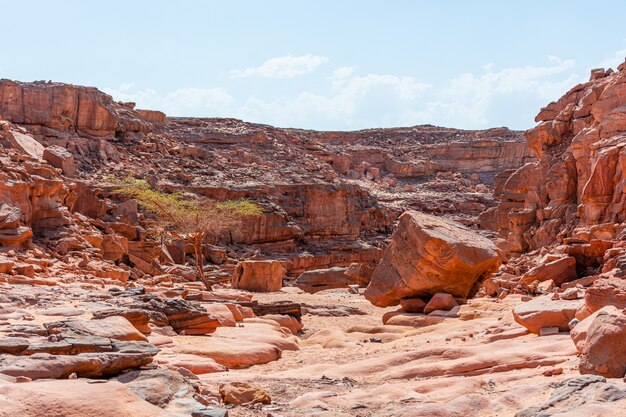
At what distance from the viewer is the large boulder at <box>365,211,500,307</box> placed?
52.5 ft

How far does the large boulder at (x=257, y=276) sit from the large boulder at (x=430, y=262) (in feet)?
29.8

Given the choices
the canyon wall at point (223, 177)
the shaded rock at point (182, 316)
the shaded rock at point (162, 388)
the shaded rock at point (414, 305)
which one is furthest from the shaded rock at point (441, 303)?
the canyon wall at point (223, 177)

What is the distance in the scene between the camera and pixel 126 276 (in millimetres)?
23016

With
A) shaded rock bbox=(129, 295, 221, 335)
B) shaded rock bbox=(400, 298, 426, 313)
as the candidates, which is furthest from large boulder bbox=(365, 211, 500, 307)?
shaded rock bbox=(129, 295, 221, 335)

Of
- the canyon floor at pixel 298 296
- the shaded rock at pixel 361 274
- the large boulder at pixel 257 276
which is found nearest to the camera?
the canyon floor at pixel 298 296

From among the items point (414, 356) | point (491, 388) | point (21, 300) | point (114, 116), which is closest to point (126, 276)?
point (21, 300)

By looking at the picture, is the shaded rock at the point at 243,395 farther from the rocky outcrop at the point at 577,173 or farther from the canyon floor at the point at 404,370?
the rocky outcrop at the point at 577,173

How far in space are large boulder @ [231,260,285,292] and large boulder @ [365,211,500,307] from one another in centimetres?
908

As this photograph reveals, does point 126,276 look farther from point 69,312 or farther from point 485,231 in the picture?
point 485,231

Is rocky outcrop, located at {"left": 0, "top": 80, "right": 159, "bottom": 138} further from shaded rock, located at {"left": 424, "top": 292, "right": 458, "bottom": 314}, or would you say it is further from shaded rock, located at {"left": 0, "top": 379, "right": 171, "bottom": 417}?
shaded rock, located at {"left": 0, "top": 379, "right": 171, "bottom": 417}

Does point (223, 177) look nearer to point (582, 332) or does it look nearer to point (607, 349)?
point (582, 332)

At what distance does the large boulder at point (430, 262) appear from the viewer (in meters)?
16.0

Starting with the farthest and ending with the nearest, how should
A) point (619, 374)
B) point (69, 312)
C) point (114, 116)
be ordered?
point (114, 116), point (69, 312), point (619, 374)

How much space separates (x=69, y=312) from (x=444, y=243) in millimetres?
8543
